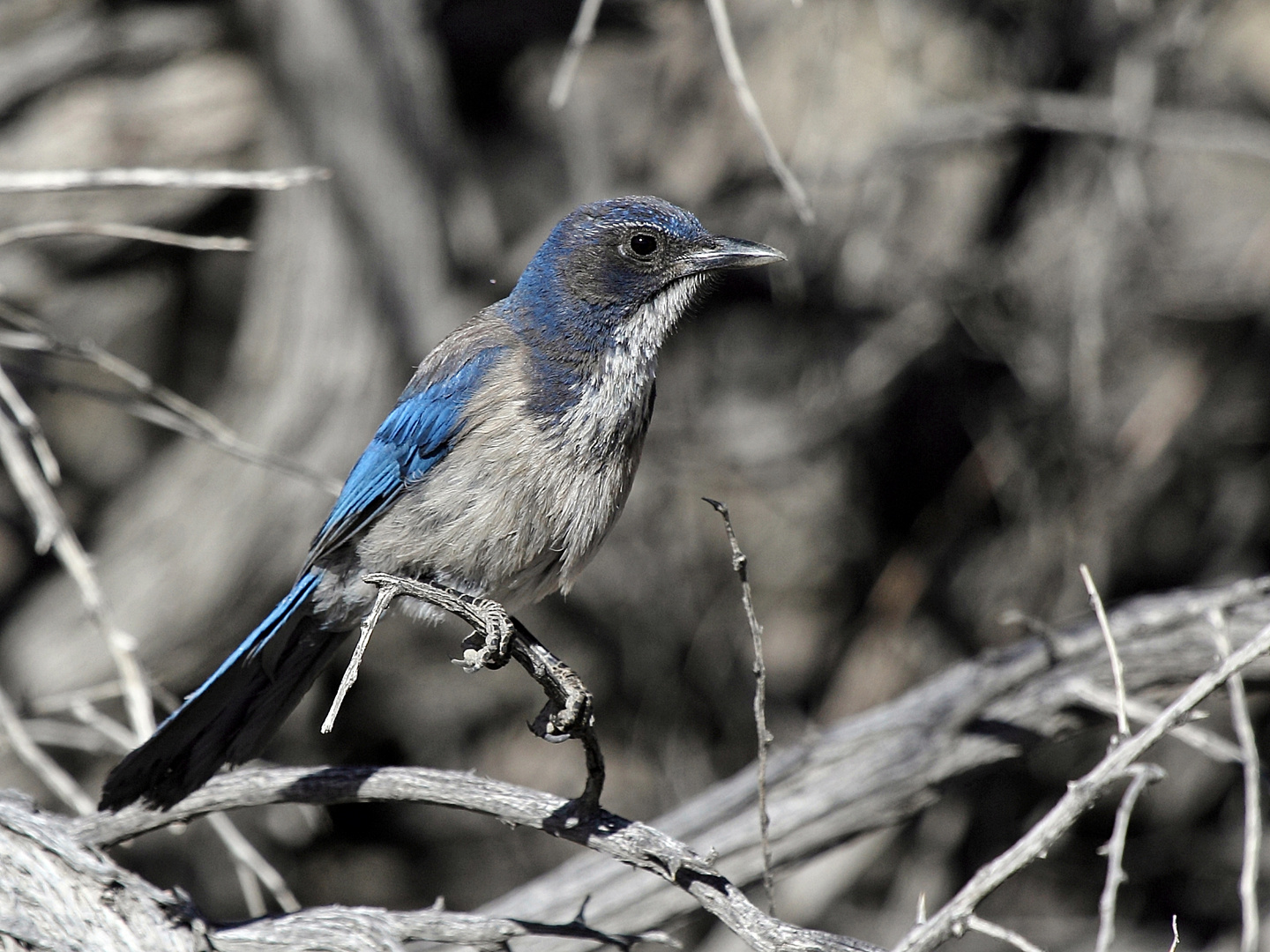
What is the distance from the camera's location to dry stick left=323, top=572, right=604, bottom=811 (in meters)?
2.83

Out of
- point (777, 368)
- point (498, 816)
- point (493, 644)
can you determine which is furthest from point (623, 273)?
point (777, 368)

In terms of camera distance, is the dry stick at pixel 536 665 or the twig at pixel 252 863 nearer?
the dry stick at pixel 536 665

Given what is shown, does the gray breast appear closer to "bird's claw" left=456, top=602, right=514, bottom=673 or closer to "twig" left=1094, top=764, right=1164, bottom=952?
"bird's claw" left=456, top=602, right=514, bottom=673

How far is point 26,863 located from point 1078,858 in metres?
6.06

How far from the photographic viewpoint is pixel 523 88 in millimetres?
7117

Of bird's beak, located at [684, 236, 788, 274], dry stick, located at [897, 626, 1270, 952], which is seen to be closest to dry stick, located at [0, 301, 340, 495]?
bird's beak, located at [684, 236, 788, 274]

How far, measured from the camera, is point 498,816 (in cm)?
301

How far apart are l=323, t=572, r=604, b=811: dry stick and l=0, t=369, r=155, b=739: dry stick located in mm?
946

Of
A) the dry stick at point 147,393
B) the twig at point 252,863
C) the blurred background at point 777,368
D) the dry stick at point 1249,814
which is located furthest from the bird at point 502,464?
the blurred background at point 777,368

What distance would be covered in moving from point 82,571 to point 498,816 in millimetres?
1508

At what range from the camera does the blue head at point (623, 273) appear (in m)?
3.86

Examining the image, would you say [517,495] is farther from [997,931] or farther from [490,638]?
[997,931]

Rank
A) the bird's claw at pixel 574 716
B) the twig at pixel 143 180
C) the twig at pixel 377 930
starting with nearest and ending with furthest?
1. the bird's claw at pixel 574 716
2. the twig at pixel 377 930
3. the twig at pixel 143 180

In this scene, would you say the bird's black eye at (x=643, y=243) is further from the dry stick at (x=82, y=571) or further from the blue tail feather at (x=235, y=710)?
the dry stick at (x=82, y=571)
